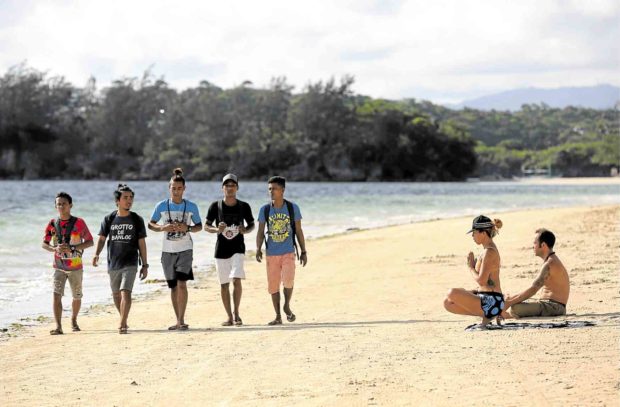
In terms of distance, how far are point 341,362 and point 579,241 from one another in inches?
446

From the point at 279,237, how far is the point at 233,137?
117 metres

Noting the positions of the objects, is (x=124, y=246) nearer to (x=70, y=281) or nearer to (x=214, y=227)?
(x=70, y=281)

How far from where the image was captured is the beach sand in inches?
244

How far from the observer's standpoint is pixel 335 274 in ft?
48.4

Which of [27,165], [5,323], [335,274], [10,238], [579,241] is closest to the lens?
[5,323]

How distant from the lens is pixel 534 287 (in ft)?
28.7

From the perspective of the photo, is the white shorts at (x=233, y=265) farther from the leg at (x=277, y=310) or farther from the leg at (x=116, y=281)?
the leg at (x=116, y=281)

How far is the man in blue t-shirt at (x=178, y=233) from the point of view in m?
9.26

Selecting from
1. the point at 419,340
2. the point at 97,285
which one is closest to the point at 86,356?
the point at 419,340

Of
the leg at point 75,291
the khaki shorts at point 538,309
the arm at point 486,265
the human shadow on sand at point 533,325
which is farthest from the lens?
the leg at point 75,291

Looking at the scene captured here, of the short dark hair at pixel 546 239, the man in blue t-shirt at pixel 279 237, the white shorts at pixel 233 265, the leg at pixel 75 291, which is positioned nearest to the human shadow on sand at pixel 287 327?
the leg at pixel 75 291

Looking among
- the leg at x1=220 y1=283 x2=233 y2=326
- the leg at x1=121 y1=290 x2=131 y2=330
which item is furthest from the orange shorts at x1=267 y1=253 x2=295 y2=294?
the leg at x1=121 y1=290 x2=131 y2=330

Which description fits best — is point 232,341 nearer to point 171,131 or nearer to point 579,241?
point 579,241

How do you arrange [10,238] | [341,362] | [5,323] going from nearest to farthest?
[341,362] → [5,323] → [10,238]
